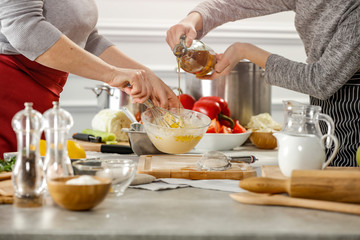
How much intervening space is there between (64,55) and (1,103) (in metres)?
0.41

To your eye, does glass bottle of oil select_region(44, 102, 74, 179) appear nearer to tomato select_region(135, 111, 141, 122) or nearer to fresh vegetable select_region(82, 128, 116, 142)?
fresh vegetable select_region(82, 128, 116, 142)

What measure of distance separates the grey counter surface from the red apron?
90 centimetres

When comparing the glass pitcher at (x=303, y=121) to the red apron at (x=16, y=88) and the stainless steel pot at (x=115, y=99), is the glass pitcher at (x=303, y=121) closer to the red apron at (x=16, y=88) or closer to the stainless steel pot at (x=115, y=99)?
the red apron at (x=16, y=88)

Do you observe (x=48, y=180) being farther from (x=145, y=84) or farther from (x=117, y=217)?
(x=145, y=84)

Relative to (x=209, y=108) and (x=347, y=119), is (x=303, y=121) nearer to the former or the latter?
(x=347, y=119)

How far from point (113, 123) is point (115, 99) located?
0.60 ft

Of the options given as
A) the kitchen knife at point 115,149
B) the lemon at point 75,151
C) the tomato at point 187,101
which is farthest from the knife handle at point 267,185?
the tomato at point 187,101

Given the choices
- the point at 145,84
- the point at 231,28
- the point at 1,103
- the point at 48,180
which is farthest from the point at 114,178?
the point at 231,28

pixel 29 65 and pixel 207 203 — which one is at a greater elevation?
pixel 29 65

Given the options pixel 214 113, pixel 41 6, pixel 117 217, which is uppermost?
pixel 41 6

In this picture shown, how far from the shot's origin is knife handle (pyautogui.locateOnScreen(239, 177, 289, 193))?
924 mm

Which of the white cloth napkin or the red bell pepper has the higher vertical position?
the red bell pepper

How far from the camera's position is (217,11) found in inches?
76.9

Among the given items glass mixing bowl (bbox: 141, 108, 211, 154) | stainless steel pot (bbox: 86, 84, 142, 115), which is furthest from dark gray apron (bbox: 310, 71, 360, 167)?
stainless steel pot (bbox: 86, 84, 142, 115)
